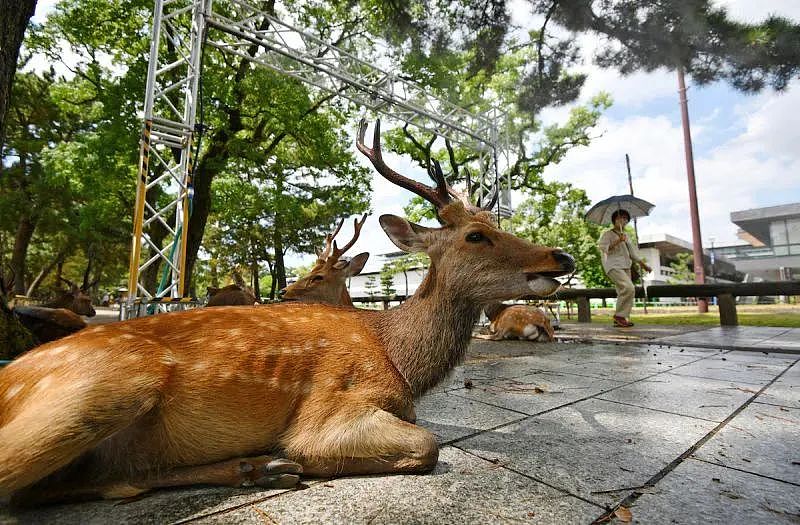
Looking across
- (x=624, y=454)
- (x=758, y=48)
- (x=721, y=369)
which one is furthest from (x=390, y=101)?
(x=624, y=454)

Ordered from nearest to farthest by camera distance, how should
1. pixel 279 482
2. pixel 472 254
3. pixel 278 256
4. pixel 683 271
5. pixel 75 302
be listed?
1. pixel 279 482
2. pixel 472 254
3. pixel 75 302
4. pixel 278 256
5. pixel 683 271

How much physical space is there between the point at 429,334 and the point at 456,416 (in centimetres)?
72

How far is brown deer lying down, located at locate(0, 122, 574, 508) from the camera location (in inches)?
51.9

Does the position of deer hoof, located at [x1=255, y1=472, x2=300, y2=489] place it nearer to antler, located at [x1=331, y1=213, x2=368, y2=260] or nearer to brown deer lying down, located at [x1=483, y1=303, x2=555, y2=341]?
antler, located at [x1=331, y1=213, x2=368, y2=260]

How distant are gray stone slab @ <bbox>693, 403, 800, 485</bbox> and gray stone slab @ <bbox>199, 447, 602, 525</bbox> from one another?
2.84ft

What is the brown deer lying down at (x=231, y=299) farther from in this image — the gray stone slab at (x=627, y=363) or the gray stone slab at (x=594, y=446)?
the gray stone slab at (x=594, y=446)

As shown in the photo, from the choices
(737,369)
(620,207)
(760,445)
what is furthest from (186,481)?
(620,207)

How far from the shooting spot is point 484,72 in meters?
8.36

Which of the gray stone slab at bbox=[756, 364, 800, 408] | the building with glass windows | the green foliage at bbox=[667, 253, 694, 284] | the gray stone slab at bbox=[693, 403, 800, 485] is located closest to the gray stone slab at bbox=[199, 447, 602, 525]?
the gray stone slab at bbox=[693, 403, 800, 485]

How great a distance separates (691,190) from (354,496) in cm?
2135

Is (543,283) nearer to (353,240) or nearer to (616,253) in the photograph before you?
(353,240)

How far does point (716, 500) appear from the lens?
136 cm

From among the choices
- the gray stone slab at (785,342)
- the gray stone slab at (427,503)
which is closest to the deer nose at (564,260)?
the gray stone slab at (427,503)

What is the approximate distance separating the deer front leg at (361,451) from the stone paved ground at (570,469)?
0.04 metres
